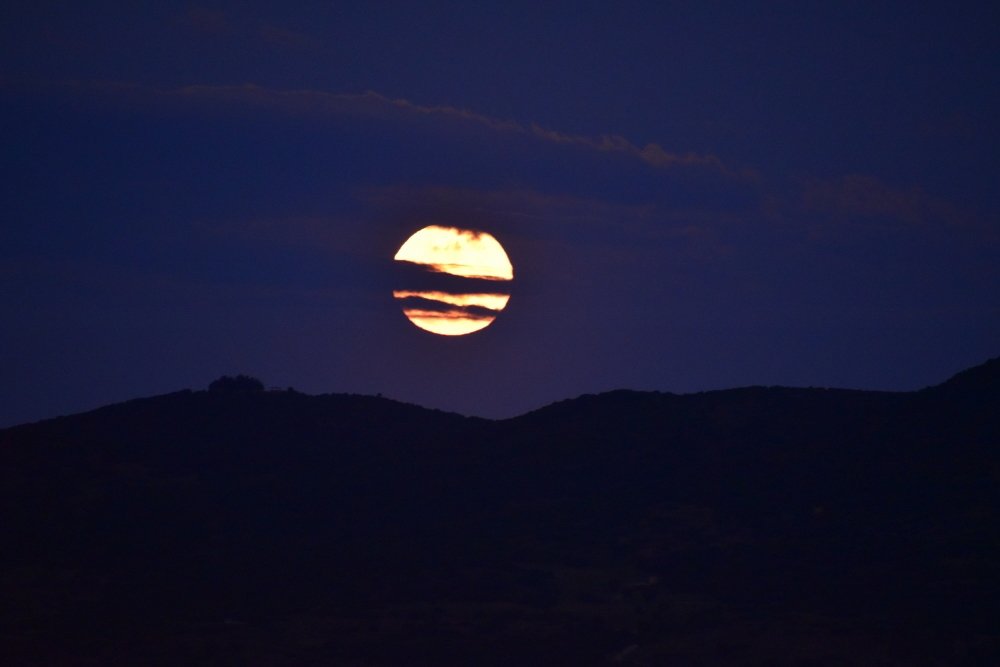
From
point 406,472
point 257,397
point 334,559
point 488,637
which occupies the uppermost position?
point 257,397

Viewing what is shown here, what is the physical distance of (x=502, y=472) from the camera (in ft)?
233

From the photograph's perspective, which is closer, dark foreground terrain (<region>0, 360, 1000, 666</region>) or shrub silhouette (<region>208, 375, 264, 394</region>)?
dark foreground terrain (<region>0, 360, 1000, 666</region>)

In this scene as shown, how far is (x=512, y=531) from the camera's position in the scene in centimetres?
6241

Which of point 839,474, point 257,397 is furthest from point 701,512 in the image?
point 257,397

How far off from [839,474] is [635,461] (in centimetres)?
1097

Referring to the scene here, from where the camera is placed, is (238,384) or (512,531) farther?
(238,384)

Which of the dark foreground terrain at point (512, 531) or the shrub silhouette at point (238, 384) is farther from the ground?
the shrub silhouette at point (238, 384)

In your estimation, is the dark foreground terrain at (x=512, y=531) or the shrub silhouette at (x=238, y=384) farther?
the shrub silhouette at (x=238, y=384)

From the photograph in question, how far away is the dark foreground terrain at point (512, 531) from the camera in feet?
155

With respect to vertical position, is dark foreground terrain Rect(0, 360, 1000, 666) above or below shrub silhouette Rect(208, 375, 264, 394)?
below

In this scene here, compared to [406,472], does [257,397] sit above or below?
above

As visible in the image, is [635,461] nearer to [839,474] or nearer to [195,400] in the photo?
[839,474]

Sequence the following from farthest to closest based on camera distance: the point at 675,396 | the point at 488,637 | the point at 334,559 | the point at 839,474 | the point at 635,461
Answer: the point at 675,396, the point at 635,461, the point at 839,474, the point at 334,559, the point at 488,637

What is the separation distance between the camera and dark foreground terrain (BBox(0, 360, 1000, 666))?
47.2m
